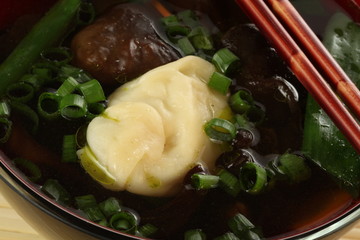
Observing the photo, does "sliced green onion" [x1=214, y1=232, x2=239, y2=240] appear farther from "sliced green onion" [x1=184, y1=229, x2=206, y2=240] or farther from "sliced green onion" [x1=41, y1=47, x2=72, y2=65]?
"sliced green onion" [x1=41, y1=47, x2=72, y2=65]

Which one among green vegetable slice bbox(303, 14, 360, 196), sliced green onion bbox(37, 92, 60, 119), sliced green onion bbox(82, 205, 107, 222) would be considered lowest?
green vegetable slice bbox(303, 14, 360, 196)

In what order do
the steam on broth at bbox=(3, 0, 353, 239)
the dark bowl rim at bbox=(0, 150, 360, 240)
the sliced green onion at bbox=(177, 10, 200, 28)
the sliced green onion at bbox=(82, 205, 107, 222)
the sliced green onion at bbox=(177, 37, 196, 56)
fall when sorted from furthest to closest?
1. the sliced green onion at bbox=(177, 10, 200, 28)
2. the sliced green onion at bbox=(177, 37, 196, 56)
3. the steam on broth at bbox=(3, 0, 353, 239)
4. the sliced green onion at bbox=(82, 205, 107, 222)
5. the dark bowl rim at bbox=(0, 150, 360, 240)

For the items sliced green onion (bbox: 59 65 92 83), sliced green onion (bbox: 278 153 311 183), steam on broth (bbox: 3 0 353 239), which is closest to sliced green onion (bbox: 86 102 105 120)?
steam on broth (bbox: 3 0 353 239)

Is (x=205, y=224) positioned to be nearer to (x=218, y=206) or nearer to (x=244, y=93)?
(x=218, y=206)

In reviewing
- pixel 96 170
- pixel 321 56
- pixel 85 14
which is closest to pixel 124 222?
pixel 96 170

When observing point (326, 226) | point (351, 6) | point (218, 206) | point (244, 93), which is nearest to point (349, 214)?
point (326, 226)

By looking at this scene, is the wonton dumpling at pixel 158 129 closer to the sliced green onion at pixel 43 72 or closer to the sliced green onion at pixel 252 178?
the sliced green onion at pixel 252 178
